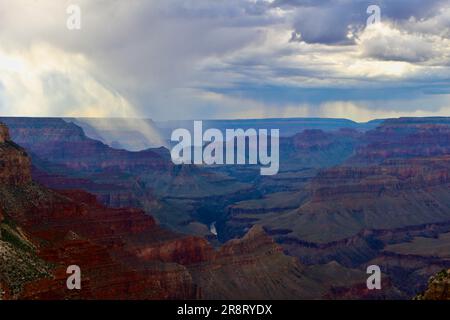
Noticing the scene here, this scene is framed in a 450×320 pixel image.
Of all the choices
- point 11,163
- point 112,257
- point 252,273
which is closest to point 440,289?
point 112,257

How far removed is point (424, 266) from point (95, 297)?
353 feet

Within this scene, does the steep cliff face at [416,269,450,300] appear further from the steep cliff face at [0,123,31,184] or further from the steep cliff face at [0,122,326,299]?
the steep cliff face at [0,123,31,184]

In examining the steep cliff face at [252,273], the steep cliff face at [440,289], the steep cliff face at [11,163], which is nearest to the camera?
the steep cliff face at [440,289]

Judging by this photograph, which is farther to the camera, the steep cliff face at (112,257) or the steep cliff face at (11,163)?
Answer: the steep cliff face at (11,163)

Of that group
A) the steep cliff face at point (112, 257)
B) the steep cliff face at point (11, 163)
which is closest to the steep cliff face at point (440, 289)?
the steep cliff face at point (112, 257)

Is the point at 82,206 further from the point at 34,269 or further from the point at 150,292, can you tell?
the point at 34,269

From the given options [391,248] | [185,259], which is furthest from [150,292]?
[391,248]

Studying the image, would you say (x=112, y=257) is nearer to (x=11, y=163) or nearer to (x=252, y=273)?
(x=11, y=163)

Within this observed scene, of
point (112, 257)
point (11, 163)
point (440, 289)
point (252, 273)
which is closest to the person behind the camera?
point (440, 289)

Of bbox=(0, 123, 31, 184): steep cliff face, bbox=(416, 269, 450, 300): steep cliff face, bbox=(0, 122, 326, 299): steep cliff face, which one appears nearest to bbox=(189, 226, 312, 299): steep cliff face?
bbox=(0, 122, 326, 299): steep cliff face

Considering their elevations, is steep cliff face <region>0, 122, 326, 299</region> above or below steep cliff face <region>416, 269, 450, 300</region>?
above

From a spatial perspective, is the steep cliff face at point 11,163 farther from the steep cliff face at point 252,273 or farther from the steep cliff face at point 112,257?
the steep cliff face at point 252,273

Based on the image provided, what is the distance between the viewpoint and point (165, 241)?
474ft
